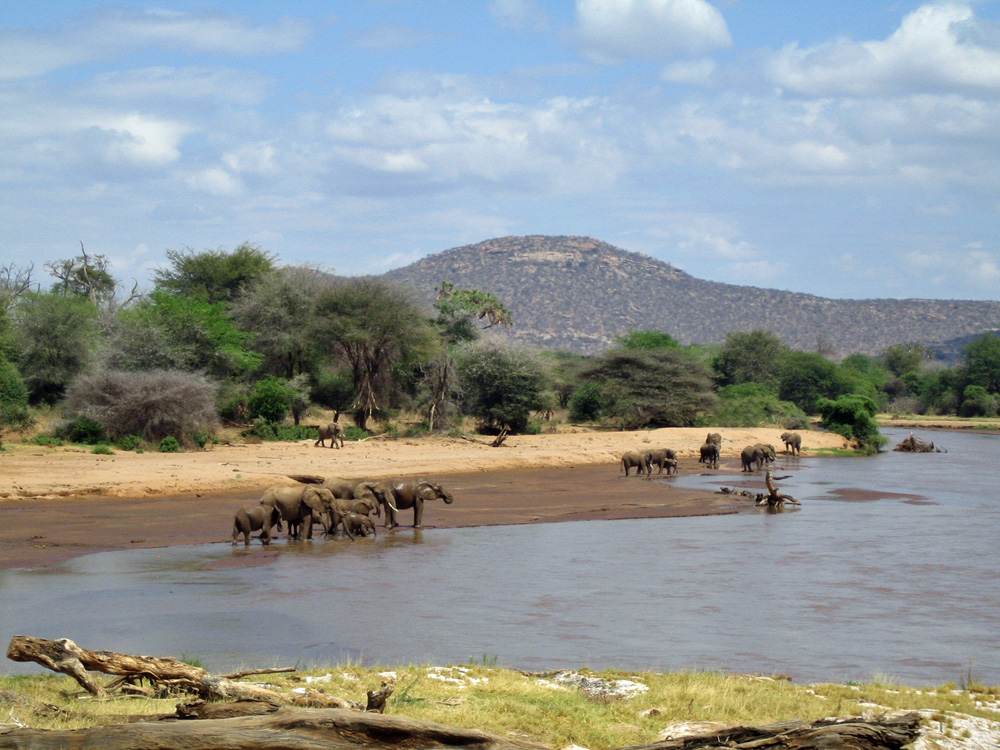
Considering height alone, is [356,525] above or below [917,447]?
below

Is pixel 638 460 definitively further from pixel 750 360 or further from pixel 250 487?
pixel 750 360

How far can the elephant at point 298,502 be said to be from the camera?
19.5m

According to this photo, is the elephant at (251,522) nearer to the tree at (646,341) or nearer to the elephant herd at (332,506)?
the elephant herd at (332,506)

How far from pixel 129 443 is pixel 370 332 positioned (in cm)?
1373

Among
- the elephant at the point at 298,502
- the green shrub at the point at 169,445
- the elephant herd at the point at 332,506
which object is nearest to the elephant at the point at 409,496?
the elephant herd at the point at 332,506

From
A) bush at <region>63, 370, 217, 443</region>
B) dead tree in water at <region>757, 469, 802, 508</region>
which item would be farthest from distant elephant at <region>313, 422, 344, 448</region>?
dead tree in water at <region>757, 469, 802, 508</region>

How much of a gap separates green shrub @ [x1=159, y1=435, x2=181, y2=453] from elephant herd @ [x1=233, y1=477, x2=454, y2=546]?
1099 centimetres

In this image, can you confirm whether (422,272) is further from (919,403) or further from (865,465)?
(865,465)

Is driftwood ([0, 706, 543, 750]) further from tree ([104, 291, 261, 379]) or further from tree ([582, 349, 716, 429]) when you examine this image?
tree ([582, 349, 716, 429])

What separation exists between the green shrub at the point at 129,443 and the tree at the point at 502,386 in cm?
1738

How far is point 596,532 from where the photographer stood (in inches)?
877

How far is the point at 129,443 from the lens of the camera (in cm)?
3069

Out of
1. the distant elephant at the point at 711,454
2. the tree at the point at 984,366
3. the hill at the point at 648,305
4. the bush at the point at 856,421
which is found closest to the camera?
the distant elephant at the point at 711,454

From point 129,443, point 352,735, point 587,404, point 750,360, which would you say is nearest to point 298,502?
point 129,443
